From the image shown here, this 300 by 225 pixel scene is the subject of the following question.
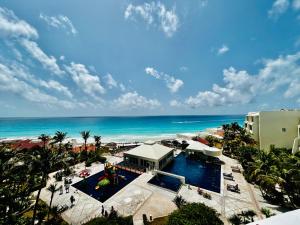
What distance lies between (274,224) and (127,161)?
25.1m

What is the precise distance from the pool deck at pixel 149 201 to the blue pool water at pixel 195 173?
1.38m

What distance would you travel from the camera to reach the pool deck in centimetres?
1472

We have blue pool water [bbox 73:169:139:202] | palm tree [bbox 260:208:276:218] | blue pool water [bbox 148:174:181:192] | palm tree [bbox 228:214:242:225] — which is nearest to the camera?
palm tree [bbox 228:214:242:225]

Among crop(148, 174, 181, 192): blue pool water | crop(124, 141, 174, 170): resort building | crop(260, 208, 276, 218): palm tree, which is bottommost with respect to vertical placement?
crop(148, 174, 181, 192): blue pool water

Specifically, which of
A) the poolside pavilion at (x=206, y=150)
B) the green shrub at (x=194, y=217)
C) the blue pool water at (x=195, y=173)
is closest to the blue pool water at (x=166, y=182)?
the blue pool water at (x=195, y=173)

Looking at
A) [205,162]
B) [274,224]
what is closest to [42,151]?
[274,224]

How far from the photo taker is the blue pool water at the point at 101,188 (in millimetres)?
18234

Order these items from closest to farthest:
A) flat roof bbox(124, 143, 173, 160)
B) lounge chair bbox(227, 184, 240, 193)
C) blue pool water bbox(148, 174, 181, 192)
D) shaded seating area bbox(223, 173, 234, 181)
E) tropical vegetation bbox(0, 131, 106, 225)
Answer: tropical vegetation bbox(0, 131, 106, 225) < lounge chair bbox(227, 184, 240, 193) < blue pool water bbox(148, 174, 181, 192) < shaded seating area bbox(223, 173, 234, 181) < flat roof bbox(124, 143, 173, 160)

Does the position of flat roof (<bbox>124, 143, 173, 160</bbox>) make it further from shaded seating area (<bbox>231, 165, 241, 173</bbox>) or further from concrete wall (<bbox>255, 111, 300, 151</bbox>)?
concrete wall (<bbox>255, 111, 300, 151</bbox>)

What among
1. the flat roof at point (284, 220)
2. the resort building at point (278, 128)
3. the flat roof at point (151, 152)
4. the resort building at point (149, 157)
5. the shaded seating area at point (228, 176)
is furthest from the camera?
the resort building at point (278, 128)

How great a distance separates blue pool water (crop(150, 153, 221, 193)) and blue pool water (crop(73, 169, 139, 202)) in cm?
503

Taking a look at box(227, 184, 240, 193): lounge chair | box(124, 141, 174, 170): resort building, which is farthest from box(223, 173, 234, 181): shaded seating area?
box(124, 141, 174, 170): resort building

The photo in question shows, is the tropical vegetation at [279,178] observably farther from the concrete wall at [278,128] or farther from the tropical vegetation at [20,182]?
the tropical vegetation at [20,182]

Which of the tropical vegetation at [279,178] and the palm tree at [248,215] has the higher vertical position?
the tropical vegetation at [279,178]
